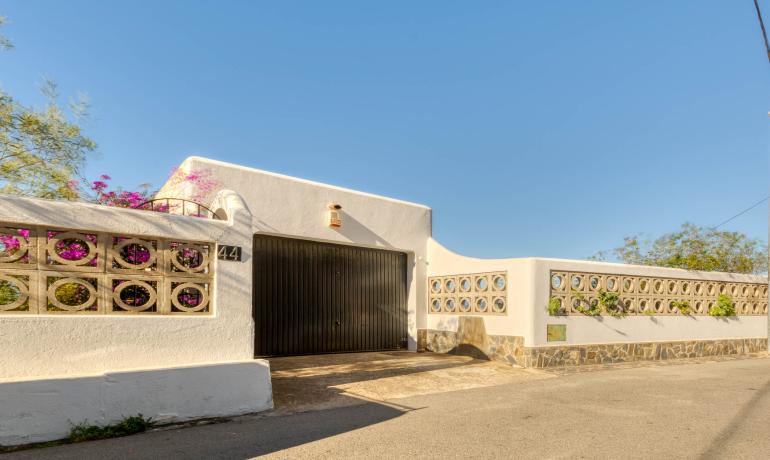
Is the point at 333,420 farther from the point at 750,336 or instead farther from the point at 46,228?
the point at 750,336

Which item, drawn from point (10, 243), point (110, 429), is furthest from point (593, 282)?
point (10, 243)

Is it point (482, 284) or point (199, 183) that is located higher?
point (199, 183)

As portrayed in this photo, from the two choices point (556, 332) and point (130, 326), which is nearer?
point (130, 326)

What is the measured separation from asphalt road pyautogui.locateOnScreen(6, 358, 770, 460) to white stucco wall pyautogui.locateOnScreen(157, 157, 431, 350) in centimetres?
376

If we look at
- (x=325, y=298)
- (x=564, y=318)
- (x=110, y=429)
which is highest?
(x=325, y=298)

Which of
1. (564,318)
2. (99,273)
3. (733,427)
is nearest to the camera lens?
(99,273)

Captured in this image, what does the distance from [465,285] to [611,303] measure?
3.49 meters

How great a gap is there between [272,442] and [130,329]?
213cm

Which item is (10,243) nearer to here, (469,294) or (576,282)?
(469,294)

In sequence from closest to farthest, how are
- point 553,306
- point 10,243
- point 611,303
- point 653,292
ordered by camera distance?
1. point 10,243
2. point 553,306
3. point 611,303
4. point 653,292

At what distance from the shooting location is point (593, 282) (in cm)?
1087

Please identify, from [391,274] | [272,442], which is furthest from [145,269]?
[391,274]

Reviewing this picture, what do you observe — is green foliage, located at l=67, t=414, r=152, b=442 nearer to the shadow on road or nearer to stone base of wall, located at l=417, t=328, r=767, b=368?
the shadow on road

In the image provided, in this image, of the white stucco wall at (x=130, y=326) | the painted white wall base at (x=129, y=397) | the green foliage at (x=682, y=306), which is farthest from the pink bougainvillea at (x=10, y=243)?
the green foliage at (x=682, y=306)
